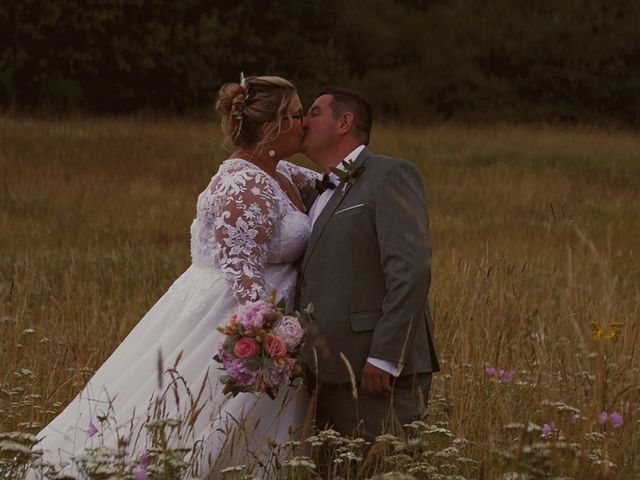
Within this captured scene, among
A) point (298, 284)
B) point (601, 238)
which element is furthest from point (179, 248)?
point (298, 284)

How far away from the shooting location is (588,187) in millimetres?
15688

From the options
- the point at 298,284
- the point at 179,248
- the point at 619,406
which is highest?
the point at 298,284

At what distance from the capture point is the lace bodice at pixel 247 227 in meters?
4.79

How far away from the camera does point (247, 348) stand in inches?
165

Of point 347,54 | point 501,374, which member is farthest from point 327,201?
point 347,54

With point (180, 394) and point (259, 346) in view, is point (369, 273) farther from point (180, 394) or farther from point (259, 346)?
point (180, 394)

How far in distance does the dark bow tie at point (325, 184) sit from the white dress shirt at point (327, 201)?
0.05 ft

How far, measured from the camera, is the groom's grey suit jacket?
4.56 meters

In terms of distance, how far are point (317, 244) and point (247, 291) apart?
1.14 feet

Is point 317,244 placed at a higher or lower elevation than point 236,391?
higher

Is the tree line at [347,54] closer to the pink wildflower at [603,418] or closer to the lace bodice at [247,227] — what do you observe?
the lace bodice at [247,227]

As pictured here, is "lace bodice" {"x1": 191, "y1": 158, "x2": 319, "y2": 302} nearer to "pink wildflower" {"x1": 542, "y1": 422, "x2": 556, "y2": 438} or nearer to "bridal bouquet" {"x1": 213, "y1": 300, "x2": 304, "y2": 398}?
"bridal bouquet" {"x1": 213, "y1": 300, "x2": 304, "y2": 398}

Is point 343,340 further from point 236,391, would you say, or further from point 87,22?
point 87,22

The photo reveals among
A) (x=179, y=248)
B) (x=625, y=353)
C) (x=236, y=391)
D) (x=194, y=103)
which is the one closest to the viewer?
(x=236, y=391)
